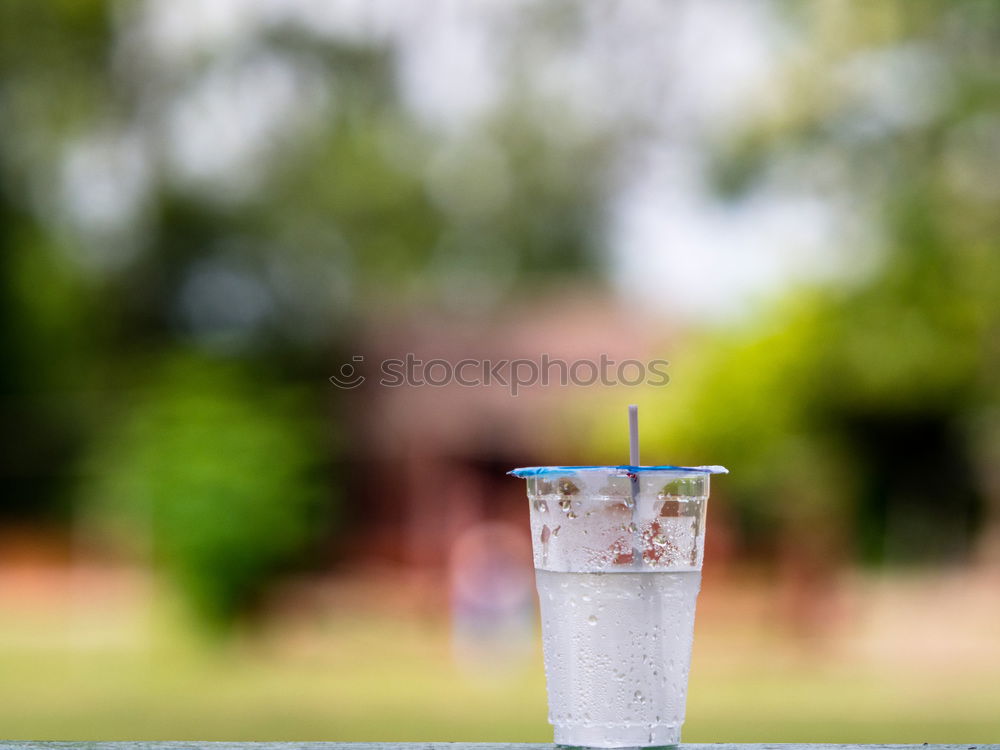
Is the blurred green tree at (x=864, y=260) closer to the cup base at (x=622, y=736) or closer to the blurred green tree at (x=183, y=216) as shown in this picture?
the blurred green tree at (x=183, y=216)

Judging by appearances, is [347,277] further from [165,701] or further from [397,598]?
[165,701]

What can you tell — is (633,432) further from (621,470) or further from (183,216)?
(183,216)

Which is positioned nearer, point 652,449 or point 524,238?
point 652,449

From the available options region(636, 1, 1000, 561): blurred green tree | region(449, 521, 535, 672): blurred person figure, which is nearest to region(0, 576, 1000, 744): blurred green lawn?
region(449, 521, 535, 672): blurred person figure

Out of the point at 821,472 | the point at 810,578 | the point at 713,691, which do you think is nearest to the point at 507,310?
the point at 821,472

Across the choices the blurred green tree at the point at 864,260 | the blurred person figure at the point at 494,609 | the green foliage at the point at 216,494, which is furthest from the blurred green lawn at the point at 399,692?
the blurred green tree at the point at 864,260

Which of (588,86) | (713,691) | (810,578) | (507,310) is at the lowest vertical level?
(713,691)
